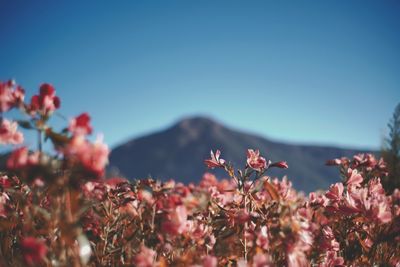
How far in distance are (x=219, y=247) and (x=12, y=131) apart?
0.94 meters

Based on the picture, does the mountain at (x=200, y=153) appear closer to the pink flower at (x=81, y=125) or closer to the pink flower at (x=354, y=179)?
the pink flower at (x=354, y=179)

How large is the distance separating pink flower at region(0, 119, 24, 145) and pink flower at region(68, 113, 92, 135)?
12.0 inches

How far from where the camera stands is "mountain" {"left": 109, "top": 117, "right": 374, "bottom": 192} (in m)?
99.4

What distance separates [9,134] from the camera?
1.16 metres

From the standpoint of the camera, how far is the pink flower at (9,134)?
114cm

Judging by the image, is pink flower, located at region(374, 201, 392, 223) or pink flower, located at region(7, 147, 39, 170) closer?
pink flower, located at region(7, 147, 39, 170)

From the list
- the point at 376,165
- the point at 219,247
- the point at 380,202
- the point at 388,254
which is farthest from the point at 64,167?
the point at 376,165

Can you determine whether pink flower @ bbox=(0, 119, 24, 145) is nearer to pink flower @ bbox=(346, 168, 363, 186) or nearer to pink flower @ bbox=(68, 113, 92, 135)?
pink flower @ bbox=(68, 113, 92, 135)

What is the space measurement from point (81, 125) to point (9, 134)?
1.15 feet

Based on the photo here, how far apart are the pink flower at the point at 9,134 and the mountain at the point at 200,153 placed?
308ft

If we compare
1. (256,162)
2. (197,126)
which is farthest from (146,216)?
(197,126)

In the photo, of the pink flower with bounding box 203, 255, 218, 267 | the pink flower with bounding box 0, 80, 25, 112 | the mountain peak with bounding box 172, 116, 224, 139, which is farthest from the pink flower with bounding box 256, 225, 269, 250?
the mountain peak with bounding box 172, 116, 224, 139

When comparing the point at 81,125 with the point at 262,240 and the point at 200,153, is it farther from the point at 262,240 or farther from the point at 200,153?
the point at 200,153

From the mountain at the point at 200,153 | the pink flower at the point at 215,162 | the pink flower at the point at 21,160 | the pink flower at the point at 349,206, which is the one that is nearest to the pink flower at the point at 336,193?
the pink flower at the point at 349,206
